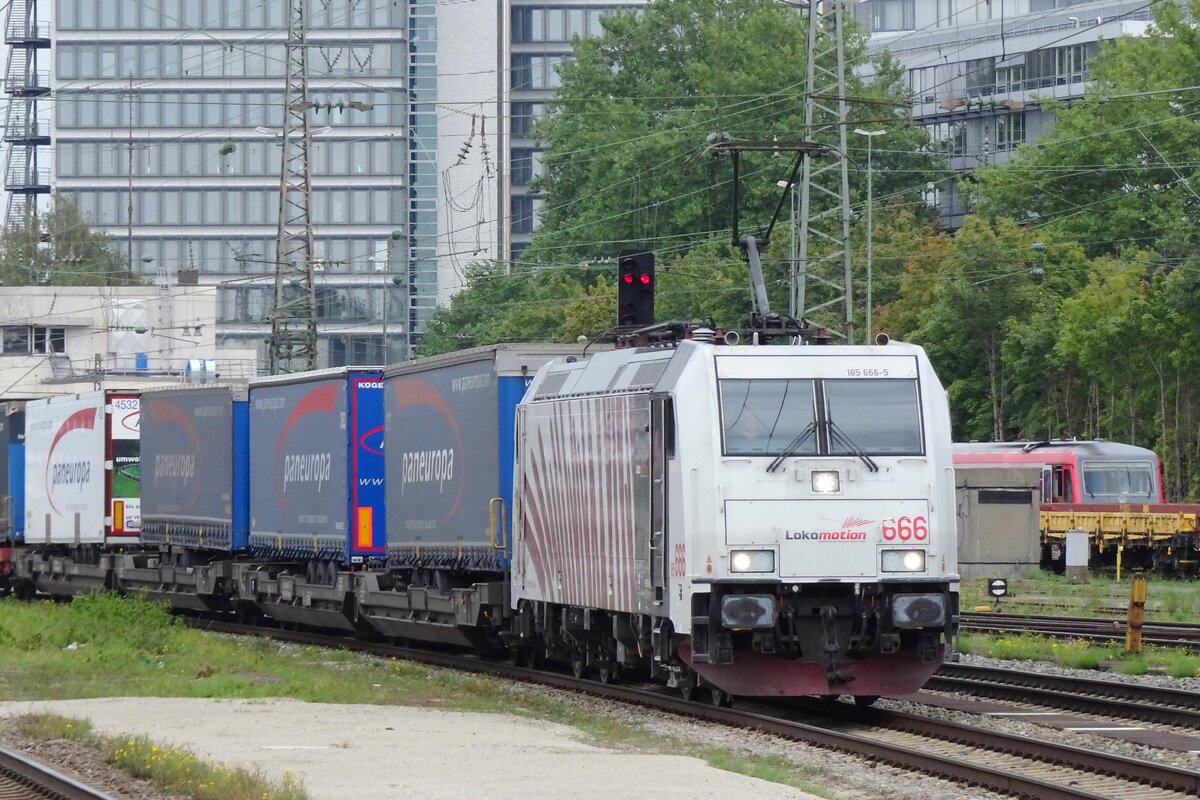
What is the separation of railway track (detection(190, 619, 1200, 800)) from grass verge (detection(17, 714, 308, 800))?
172 inches

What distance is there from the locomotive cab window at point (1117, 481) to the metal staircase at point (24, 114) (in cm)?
8600

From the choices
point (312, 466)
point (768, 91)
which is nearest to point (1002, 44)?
point (768, 91)

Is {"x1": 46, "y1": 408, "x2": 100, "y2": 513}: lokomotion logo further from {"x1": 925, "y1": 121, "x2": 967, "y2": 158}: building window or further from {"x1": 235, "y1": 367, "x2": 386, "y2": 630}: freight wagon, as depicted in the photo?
{"x1": 925, "y1": 121, "x2": 967, "y2": 158}: building window

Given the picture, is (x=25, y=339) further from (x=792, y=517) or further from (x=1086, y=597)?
(x=792, y=517)

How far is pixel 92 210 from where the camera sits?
422 ft

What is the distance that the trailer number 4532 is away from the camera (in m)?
17.0

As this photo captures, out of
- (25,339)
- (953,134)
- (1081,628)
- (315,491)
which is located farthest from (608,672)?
(953,134)

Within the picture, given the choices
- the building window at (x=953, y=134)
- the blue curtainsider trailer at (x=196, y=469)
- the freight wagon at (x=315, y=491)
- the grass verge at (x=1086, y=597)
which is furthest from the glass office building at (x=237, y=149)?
the freight wagon at (x=315, y=491)

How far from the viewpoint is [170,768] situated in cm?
1420

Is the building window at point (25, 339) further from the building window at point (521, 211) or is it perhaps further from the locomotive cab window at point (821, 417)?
the locomotive cab window at point (821, 417)

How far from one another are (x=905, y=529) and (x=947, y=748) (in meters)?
1.96

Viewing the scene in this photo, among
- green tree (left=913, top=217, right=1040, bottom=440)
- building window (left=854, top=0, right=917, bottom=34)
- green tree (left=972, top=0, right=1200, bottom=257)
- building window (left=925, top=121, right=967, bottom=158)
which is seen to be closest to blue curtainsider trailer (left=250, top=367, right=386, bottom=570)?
green tree (left=913, top=217, right=1040, bottom=440)

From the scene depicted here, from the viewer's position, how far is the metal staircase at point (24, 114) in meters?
126

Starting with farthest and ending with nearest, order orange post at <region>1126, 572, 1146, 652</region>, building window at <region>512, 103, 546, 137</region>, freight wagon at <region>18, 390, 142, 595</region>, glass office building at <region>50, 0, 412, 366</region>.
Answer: building window at <region>512, 103, 546, 137</region> < glass office building at <region>50, 0, 412, 366</region> < freight wagon at <region>18, 390, 142, 595</region> < orange post at <region>1126, 572, 1146, 652</region>
